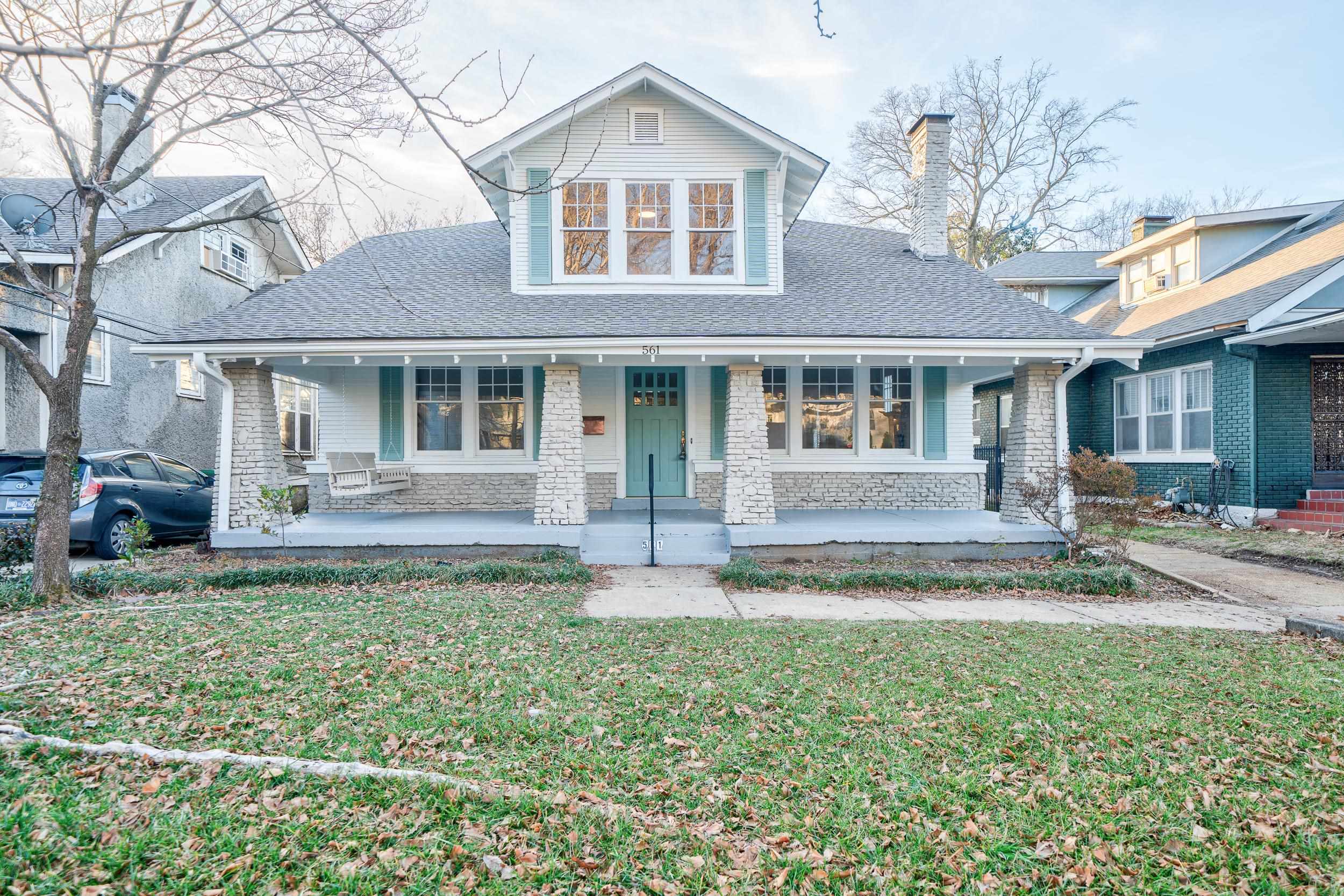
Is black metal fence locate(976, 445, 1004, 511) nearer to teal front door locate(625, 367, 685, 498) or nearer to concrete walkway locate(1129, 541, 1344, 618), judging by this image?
concrete walkway locate(1129, 541, 1344, 618)

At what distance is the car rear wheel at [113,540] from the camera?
939cm

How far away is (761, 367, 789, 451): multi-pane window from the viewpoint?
11.6 metres

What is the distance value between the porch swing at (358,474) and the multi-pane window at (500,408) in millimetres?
1366

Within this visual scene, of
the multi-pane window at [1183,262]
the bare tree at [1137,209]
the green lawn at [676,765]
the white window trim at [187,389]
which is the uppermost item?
the bare tree at [1137,209]

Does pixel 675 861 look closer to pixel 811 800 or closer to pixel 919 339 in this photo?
pixel 811 800

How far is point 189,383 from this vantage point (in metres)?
15.7

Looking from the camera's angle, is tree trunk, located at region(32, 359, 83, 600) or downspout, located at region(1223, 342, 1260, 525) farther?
downspout, located at region(1223, 342, 1260, 525)

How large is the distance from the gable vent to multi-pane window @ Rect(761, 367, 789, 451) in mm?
4065

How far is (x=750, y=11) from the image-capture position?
573 cm

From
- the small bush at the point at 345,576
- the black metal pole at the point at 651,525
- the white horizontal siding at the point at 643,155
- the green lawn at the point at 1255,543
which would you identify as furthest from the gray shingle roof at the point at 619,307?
the green lawn at the point at 1255,543

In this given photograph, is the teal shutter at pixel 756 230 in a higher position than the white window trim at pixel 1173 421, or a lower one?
higher

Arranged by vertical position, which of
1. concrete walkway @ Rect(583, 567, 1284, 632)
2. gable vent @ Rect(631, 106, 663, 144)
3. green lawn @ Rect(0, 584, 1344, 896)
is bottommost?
concrete walkway @ Rect(583, 567, 1284, 632)

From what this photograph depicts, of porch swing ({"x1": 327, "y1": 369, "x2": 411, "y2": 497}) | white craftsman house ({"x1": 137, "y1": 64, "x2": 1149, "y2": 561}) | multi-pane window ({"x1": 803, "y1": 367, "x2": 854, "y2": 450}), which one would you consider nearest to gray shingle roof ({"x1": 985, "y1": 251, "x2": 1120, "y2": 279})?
white craftsman house ({"x1": 137, "y1": 64, "x2": 1149, "y2": 561})

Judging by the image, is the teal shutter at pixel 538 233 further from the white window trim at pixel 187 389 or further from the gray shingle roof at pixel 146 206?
the white window trim at pixel 187 389
